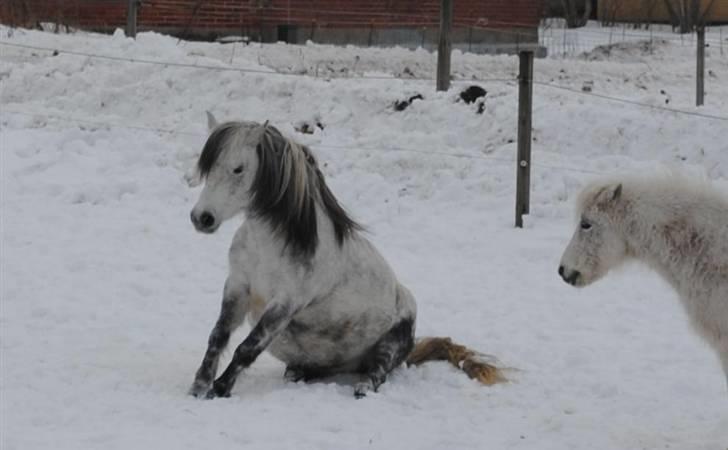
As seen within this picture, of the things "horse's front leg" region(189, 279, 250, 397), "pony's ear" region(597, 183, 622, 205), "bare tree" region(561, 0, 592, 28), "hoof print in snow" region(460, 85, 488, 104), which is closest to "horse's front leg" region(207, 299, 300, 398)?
"horse's front leg" region(189, 279, 250, 397)

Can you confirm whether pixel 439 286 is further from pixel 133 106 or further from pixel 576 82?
pixel 576 82

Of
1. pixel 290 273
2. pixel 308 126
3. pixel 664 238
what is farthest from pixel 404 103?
pixel 664 238

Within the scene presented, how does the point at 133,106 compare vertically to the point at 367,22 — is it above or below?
below

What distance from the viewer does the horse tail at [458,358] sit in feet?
24.0

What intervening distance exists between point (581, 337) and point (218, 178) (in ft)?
9.30

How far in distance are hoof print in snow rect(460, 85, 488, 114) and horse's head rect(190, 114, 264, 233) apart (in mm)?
6855

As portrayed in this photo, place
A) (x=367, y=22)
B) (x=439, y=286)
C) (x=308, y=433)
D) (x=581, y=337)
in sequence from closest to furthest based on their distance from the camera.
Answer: (x=308, y=433) < (x=581, y=337) < (x=439, y=286) < (x=367, y=22)

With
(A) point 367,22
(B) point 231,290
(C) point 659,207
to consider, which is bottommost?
(B) point 231,290

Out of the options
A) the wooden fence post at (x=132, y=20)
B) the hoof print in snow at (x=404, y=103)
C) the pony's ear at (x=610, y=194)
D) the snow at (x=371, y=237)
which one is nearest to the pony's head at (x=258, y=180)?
the snow at (x=371, y=237)

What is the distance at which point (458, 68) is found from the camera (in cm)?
1862

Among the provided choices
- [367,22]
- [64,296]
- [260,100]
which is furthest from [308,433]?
[367,22]

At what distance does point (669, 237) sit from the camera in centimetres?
603

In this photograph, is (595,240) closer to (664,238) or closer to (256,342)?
(664,238)

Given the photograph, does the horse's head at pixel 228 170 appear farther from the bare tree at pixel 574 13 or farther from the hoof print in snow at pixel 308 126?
the bare tree at pixel 574 13
